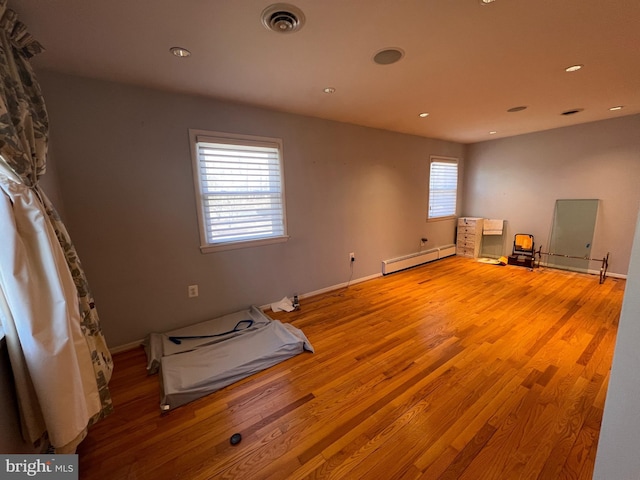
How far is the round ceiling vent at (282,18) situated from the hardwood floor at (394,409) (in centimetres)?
233

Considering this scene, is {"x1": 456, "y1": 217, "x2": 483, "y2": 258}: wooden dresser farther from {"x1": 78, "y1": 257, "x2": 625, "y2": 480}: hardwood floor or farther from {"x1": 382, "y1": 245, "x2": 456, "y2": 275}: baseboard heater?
Result: {"x1": 78, "y1": 257, "x2": 625, "y2": 480}: hardwood floor

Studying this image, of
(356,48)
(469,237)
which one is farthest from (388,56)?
(469,237)

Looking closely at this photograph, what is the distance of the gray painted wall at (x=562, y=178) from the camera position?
3.56 meters

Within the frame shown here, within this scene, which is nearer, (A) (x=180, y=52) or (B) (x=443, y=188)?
(A) (x=180, y=52)

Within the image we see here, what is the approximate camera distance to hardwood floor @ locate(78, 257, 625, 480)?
126 cm

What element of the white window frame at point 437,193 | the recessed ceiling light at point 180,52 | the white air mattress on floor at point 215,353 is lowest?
the white air mattress on floor at point 215,353

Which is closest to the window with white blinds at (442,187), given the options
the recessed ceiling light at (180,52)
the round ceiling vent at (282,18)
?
the round ceiling vent at (282,18)

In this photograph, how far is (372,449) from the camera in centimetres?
133

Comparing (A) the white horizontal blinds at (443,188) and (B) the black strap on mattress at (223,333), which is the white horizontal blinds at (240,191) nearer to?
(B) the black strap on mattress at (223,333)

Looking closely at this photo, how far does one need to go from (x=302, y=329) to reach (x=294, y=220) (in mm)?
1303

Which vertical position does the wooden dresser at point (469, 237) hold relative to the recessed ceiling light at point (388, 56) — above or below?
below

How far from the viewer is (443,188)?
16.5 ft

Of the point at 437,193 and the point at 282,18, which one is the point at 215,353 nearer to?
the point at 282,18

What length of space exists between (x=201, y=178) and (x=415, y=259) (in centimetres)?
374
